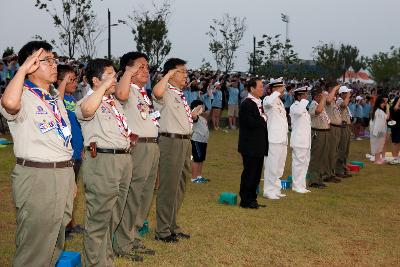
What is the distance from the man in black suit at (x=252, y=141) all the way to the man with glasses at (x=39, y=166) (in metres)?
5.04

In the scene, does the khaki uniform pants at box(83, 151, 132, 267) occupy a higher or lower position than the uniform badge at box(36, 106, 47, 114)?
lower

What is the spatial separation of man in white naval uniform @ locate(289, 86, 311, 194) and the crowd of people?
0.07ft

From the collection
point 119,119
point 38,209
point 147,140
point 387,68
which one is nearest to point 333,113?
point 147,140

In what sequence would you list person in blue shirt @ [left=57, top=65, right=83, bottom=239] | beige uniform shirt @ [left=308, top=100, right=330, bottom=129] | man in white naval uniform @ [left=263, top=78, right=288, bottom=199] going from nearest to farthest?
person in blue shirt @ [left=57, top=65, right=83, bottom=239] → man in white naval uniform @ [left=263, top=78, right=288, bottom=199] → beige uniform shirt @ [left=308, top=100, right=330, bottom=129]

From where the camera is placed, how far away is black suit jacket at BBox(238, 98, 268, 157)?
8.91 metres

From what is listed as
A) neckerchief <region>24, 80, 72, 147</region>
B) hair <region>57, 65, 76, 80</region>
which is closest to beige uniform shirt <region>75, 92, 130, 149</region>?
neckerchief <region>24, 80, 72, 147</region>

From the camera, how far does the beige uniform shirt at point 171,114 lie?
657 centimetres

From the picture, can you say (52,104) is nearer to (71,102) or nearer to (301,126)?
(71,102)

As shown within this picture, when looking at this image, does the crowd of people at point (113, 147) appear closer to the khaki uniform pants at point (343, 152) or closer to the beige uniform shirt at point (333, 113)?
the beige uniform shirt at point (333, 113)

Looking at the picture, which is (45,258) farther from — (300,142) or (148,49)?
(148,49)

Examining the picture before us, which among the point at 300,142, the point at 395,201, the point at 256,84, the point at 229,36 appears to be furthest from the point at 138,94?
the point at 229,36

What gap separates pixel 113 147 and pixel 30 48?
4.19 ft

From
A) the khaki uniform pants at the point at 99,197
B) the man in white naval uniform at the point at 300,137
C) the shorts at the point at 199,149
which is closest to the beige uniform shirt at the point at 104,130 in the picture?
the khaki uniform pants at the point at 99,197

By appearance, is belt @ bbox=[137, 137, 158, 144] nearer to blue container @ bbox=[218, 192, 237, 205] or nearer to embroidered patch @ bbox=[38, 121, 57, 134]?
embroidered patch @ bbox=[38, 121, 57, 134]
